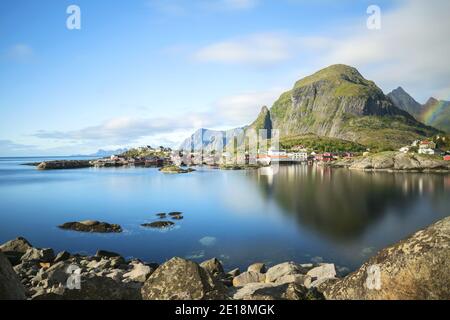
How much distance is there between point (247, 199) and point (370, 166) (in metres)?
109

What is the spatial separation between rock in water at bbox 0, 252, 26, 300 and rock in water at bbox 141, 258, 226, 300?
3.71 meters

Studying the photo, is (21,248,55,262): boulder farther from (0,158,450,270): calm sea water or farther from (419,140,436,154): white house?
(419,140,436,154): white house

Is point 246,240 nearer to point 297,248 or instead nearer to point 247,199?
point 297,248

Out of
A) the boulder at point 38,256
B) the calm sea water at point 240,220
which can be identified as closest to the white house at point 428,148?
the calm sea water at point 240,220

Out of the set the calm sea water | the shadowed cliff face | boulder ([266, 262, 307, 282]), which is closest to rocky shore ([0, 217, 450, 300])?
boulder ([266, 262, 307, 282])

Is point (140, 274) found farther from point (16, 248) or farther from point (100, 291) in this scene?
point (16, 248)

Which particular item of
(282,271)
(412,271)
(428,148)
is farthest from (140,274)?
(428,148)

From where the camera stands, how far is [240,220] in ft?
164

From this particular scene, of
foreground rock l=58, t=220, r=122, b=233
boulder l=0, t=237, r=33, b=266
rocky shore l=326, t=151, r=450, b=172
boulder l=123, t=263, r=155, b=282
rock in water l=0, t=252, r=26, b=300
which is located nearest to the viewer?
rock in water l=0, t=252, r=26, b=300

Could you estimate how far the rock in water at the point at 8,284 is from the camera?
8391 millimetres

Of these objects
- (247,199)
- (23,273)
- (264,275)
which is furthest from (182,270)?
(247,199)

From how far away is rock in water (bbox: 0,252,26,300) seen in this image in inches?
330

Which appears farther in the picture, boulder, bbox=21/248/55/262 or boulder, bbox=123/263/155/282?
boulder, bbox=21/248/55/262

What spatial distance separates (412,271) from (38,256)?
29.1 meters
